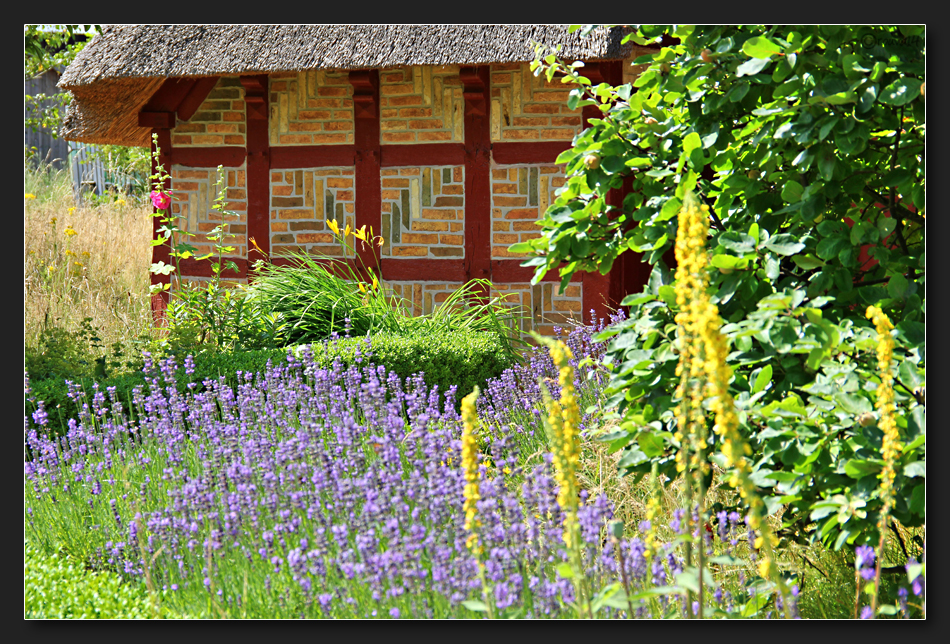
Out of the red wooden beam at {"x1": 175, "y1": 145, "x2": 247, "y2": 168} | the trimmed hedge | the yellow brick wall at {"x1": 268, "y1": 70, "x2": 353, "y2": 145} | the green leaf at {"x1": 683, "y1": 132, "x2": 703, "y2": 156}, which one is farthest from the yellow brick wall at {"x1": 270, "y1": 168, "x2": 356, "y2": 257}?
the green leaf at {"x1": 683, "y1": 132, "x2": 703, "y2": 156}

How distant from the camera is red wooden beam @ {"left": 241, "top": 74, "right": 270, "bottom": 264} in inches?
282

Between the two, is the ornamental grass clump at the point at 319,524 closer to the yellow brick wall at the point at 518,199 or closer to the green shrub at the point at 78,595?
the green shrub at the point at 78,595

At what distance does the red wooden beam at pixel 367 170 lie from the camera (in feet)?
22.6

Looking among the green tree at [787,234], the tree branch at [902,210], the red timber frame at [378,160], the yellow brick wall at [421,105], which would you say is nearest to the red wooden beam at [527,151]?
the red timber frame at [378,160]

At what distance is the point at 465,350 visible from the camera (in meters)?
5.27

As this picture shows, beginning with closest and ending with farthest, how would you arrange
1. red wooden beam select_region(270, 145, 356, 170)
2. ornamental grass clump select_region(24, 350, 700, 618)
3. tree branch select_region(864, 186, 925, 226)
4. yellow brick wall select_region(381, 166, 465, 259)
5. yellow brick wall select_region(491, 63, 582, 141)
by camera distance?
ornamental grass clump select_region(24, 350, 700, 618) → tree branch select_region(864, 186, 925, 226) → yellow brick wall select_region(491, 63, 582, 141) → yellow brick wall select_region(381, 166, 465, 259) → red wooden beam select_region(270, 145, 356, 170)

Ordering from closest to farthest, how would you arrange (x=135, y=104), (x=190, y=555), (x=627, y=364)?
1. (x=627, y=364)
2. (x=190, y=555)
3. (x=135, y=104)

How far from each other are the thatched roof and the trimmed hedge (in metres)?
2.21

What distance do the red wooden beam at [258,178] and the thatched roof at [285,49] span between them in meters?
0.67

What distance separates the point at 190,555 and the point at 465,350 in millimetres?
2894

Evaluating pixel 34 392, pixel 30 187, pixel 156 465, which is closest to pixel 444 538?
pixel 156 465

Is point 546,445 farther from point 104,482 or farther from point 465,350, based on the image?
point 104,482

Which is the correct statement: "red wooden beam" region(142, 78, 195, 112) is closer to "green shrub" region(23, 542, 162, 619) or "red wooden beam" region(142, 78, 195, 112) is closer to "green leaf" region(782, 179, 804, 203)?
"green shrub" region(23, 542, 162, 619)

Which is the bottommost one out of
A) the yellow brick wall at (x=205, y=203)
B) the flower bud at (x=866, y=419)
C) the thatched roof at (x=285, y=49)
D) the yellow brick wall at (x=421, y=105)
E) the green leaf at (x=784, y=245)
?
the flower bud at (x=866, y=419)
